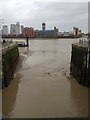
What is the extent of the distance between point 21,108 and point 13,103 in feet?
3.28

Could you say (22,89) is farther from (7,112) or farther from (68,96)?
(7,112)

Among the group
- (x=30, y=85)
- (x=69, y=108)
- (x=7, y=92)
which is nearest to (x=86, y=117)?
(x=69, y=108)

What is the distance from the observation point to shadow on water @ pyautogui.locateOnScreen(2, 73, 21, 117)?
1139 cm

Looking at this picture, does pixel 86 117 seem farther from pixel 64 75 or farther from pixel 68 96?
pixel 64 75

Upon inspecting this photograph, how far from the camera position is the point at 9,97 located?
44.5 feet

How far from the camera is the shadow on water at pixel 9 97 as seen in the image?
1139 cm

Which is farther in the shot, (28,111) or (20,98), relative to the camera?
(20,98)

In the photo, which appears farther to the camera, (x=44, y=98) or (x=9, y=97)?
(x=9, y=97)

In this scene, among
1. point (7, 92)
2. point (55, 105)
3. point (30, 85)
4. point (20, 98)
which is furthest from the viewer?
point (30, 85)

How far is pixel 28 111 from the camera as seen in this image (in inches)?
434

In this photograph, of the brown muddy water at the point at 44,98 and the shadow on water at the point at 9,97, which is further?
the shadow on water at the point at 9,97

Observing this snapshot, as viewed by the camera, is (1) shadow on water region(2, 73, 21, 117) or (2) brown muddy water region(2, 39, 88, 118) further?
(1) shadow on water region(2, 73, 21, 117)

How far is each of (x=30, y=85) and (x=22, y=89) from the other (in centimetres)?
107

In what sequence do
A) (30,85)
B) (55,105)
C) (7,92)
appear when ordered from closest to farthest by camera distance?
(55,105) < (7,92) < (30,85)
